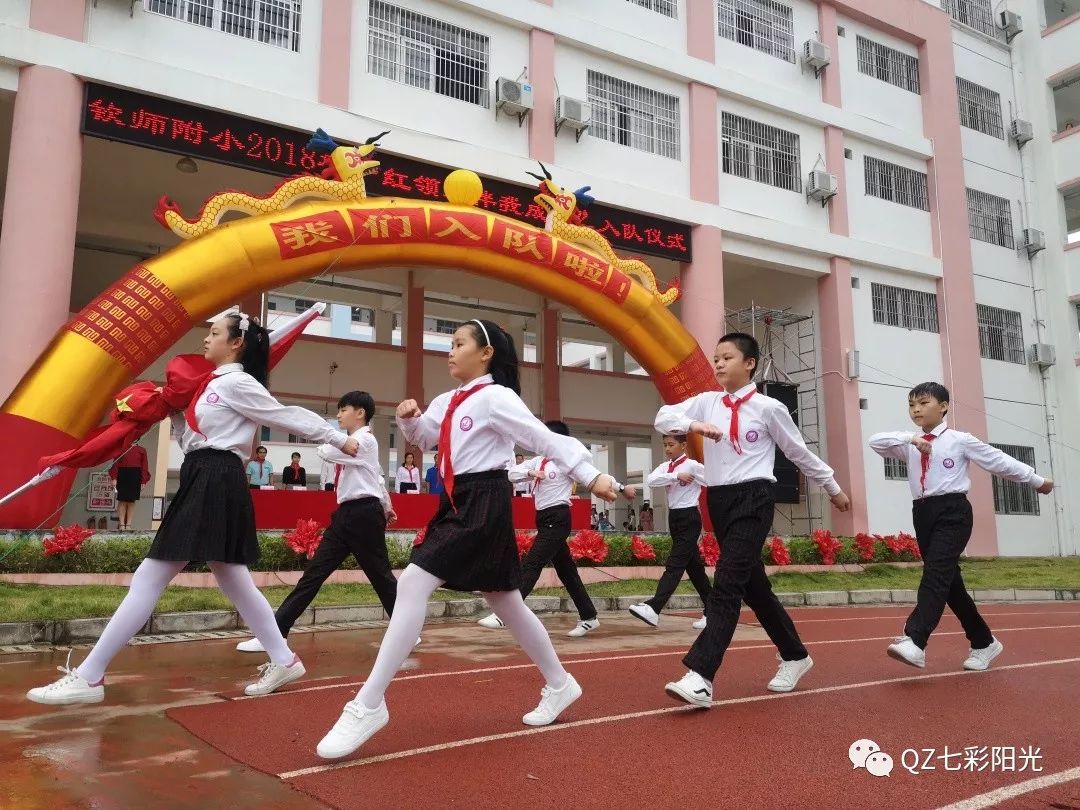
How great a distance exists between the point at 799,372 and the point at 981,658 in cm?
1365

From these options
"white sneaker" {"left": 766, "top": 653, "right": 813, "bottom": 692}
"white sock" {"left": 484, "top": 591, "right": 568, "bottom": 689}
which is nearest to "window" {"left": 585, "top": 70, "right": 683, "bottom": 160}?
"white sneaker" {"left": 766, "top": 653, "right": 813, "bottom": 692}

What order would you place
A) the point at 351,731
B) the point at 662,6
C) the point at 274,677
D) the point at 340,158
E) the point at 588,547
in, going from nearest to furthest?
the point at 351,731 < the point at 274,677 < the point at 340,158 < the point at 588,547 < the point at 662,6

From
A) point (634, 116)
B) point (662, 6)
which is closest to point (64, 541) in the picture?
point (634, 116)

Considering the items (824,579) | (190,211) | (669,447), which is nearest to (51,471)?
(669,447)

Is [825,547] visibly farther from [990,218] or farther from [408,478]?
[990,218]

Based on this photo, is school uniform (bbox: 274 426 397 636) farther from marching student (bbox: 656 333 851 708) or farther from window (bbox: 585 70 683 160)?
window (bbox: 585 70 683 160)

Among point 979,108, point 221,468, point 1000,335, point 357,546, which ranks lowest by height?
point 357,546

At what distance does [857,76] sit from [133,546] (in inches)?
688

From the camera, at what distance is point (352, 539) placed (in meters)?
5.82

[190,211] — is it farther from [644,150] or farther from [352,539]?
[352,539]

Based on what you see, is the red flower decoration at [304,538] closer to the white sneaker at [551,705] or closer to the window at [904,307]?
the white sneaker at [551,705]

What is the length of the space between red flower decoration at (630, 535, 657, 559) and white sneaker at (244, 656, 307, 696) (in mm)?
8314

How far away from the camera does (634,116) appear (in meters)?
15.9

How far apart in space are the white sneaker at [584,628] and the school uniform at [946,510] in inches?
109
